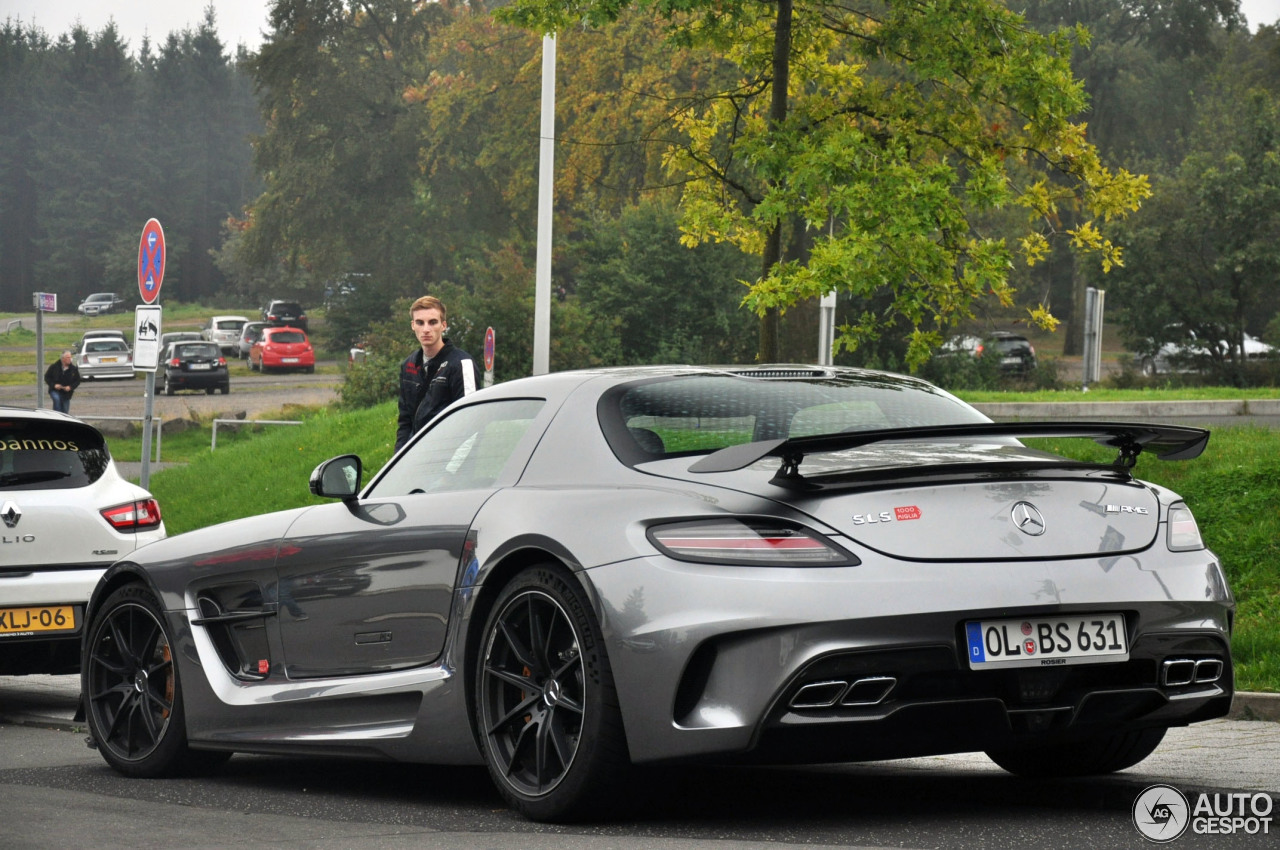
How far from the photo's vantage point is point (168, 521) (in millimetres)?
20359

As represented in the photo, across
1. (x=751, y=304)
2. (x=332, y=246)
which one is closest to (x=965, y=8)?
(x=751, y=304)

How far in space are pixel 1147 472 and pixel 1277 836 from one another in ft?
27.6

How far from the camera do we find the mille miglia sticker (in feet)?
14.4

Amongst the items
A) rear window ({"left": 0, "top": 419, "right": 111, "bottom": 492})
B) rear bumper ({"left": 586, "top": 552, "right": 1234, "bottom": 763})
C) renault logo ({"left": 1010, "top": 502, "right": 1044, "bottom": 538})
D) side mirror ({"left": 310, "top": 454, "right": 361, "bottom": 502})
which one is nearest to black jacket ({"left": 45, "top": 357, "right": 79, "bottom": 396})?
rear window ({"left": 0, "top": 419, "right": 111, "bottom": 492})

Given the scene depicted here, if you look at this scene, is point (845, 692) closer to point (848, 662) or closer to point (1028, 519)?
point (848, 662)

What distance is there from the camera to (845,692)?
14.0ft

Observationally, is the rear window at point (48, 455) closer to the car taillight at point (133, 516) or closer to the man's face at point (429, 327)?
the car taillight at point (133, 516)

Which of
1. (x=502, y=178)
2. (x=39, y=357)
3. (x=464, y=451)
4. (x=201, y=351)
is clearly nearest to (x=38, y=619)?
(x=464, y=451)

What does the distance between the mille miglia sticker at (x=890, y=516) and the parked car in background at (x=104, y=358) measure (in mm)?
58505

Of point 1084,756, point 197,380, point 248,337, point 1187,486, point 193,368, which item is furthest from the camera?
point 248,337

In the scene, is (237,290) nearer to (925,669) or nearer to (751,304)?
(751,304)

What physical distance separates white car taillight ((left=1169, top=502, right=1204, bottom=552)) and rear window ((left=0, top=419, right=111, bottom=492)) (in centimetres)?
595

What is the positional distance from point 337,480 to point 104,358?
57.5 metres

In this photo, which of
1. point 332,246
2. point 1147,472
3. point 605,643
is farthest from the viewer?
point 332,246
